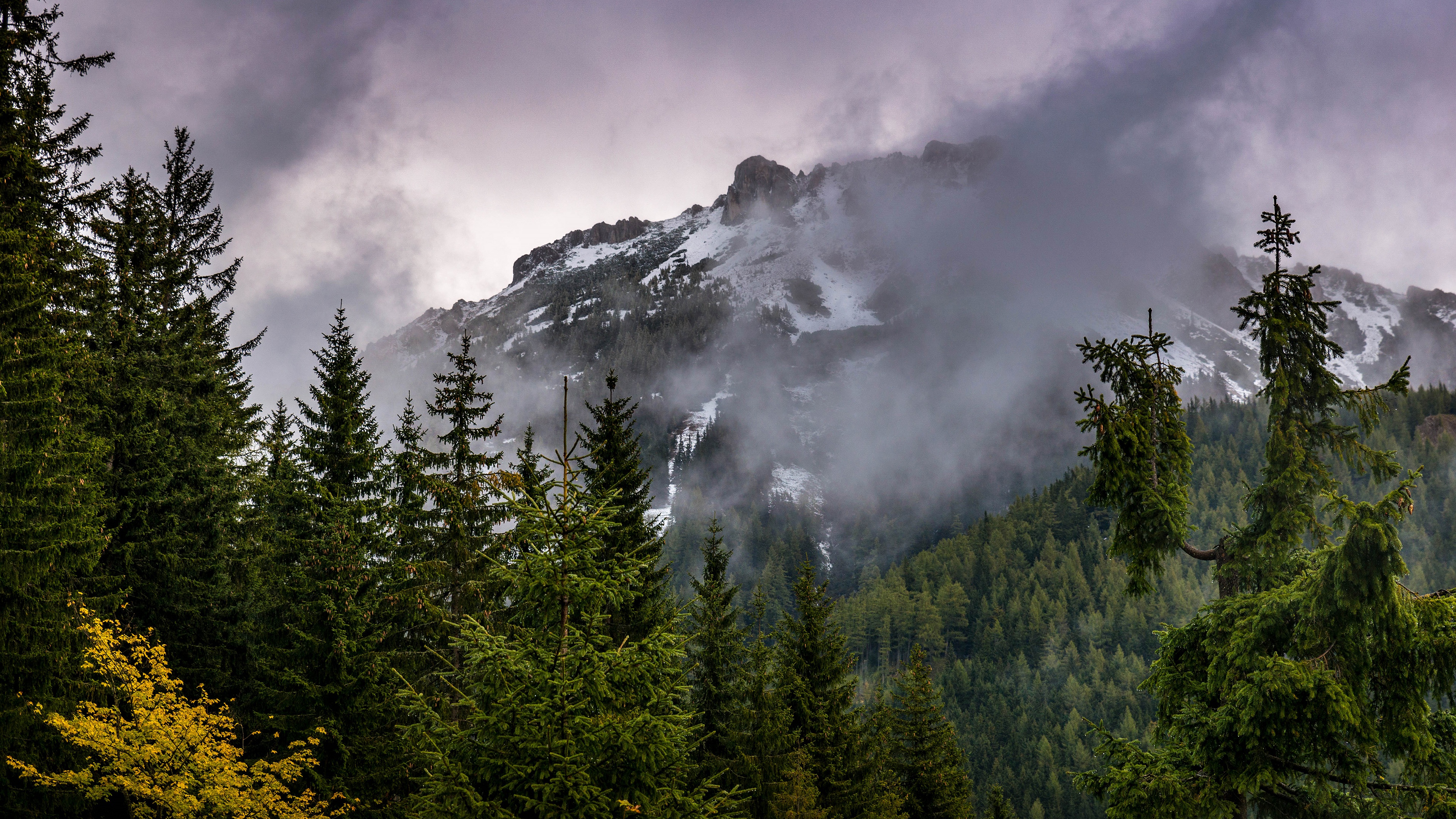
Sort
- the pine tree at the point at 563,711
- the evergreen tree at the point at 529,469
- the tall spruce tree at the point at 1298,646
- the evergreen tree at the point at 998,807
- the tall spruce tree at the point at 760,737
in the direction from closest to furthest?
the pine tree at the point at 563,711, the tall spruce tree at the point at 1298,646, the evergreen tree at the point at 529,469, the tall spruce tree at the point at 760,737, the evergreen tree at the point at 998,807

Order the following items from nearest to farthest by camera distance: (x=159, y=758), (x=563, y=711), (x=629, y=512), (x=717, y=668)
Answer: (x=563, y=711), (x=159, y=758), (x=629, y=512), (x=717, y=668)

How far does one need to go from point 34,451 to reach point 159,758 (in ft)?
20.3

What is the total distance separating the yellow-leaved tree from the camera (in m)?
11.5

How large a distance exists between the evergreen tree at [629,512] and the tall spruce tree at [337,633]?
5.76 m

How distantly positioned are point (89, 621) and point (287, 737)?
17.0 ft

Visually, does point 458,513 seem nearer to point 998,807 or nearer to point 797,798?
point 797,798

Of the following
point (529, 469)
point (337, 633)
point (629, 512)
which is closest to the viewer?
point (337, 633)

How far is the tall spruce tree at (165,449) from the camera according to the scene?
18.2 metres

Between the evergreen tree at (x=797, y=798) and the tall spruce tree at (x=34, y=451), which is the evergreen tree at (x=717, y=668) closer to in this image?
the evergreen tree at (x=797, y=798)

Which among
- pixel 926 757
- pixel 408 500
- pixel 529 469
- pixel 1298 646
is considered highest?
pixel 529 469

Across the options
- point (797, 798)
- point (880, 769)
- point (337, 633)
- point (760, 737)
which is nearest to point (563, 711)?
point (337, 633)

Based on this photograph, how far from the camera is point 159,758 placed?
11727 millimetres

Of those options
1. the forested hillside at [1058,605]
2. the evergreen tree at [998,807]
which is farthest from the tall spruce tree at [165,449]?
the forested hillside at [1058,605]

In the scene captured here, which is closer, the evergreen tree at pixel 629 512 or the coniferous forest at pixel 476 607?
the coniferous forest at pixel 476 607
